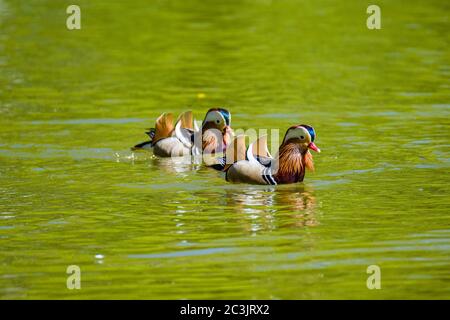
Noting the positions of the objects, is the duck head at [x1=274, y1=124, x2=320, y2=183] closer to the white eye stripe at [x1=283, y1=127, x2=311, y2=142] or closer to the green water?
the white eye stripe at [x1=283, y1=127, x2=311, y2=142]

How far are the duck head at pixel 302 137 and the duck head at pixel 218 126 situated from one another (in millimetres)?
2260

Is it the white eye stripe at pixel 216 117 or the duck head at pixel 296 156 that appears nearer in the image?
the duck head at pixel 296 156

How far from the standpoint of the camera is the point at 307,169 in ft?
51.8

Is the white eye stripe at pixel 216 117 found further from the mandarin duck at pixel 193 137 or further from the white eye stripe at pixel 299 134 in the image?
the white eye stripe at pixel 299 134

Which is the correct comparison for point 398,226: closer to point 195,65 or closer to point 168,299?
point 168,299

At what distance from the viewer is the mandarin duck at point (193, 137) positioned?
57.0 ft

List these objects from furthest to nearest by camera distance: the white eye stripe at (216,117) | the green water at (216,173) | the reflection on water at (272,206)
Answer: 1. the white eye stripe at (216,117)
2. the reflection on water at (272,206)
3. the green water at (216,173)

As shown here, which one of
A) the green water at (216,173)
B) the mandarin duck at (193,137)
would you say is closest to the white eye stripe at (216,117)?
the mandarin duck at (193,137)

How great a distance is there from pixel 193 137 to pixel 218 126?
17.1 inches

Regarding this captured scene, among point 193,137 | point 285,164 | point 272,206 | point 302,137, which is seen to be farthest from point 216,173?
point 272,206

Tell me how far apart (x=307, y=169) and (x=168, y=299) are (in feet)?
19.3

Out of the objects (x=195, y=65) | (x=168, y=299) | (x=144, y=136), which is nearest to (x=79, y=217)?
(x=168, y=299)

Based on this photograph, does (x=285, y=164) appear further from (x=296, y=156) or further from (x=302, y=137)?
(x=302, y=137)

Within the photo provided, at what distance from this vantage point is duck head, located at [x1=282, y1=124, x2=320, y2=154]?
15070 mm
